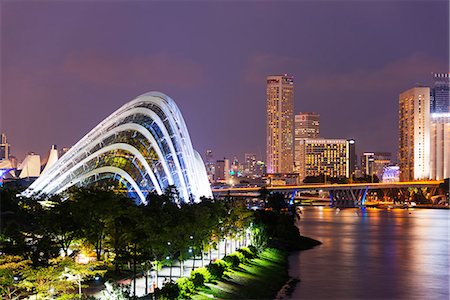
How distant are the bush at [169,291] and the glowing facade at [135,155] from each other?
3126 centimetres

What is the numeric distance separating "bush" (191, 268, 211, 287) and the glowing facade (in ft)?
84.0

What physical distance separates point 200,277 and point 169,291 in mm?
5381

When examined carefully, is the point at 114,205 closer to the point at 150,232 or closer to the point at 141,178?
the point at 150,232

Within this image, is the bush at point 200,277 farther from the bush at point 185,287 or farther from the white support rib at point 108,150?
the white support rib at point 108,150

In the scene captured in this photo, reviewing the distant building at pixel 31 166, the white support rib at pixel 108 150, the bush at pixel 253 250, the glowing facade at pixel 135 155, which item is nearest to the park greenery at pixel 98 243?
the bush at pixel 253 250

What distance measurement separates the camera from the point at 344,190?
18112 centimetres

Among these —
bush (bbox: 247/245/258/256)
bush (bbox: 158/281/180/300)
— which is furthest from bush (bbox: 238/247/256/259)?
bush (bbox: 158/281/180/300)

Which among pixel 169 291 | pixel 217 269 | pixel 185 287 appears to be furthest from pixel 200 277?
pixel 169 291

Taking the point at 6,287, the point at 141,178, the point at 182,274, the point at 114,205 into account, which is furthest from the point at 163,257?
the point at 141,178

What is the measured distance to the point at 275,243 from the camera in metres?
68.6

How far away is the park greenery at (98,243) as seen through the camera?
88.5 ft

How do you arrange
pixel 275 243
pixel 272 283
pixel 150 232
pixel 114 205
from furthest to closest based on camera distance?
1. pixel 275 243
2. pixel 272 283
3. pixel 114 205
4. pixel 150 232

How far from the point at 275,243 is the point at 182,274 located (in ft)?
106

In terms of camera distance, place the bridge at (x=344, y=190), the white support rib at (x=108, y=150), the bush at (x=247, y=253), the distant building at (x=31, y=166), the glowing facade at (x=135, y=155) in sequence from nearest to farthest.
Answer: the bush at (x=247, y=253) → the white support rib at (x=108, y=150) → the glowing facade at (x=135, y=155) → the distant building at (x=31, y=166) → the bridge at (x=344, y=190)
